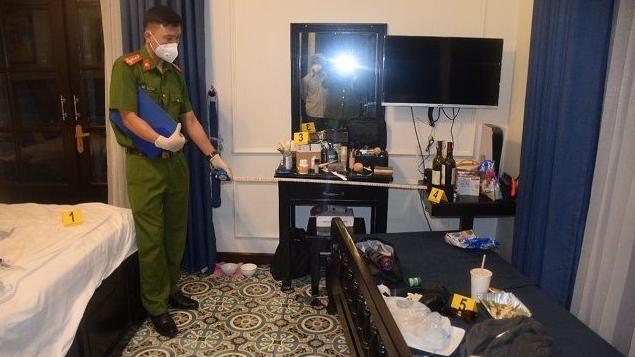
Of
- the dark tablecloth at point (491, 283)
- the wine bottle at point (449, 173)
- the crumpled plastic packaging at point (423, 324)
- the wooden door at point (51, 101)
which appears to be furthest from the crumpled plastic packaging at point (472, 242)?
the wooden door at point (51, 101)

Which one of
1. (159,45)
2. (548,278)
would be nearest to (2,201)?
(159,45)

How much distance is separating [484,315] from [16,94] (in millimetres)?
3542

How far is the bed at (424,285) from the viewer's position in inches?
55.8

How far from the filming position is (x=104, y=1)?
2930mm

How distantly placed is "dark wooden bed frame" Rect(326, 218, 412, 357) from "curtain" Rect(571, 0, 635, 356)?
962 millimetres

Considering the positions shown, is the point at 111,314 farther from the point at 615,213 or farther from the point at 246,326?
the point at 615,213

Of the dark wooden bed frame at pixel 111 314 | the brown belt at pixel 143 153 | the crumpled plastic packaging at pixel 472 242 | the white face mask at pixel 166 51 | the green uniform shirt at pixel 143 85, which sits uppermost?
the white face mask at pixel 166 51

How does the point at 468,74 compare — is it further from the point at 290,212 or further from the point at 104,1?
the point at 104,1

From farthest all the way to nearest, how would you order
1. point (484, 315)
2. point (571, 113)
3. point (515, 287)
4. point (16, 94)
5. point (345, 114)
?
1. point (16, 94)
2. point (345, 114)
3. point (571, 113)
4. point (515, 287)
5. point (484, 315)

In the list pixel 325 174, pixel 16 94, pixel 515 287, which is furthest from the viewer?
pixel 16 94

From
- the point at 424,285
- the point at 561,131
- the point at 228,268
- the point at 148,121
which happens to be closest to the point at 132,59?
the point at 148,121

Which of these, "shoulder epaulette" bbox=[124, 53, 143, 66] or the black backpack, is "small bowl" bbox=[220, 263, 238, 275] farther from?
"shoulder epaulette" bbox=[124, 53, 143, 66]

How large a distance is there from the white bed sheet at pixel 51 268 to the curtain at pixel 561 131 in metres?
2.10

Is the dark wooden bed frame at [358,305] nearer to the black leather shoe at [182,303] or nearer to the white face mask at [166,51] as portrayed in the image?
the black leather shoe at [182,303]
